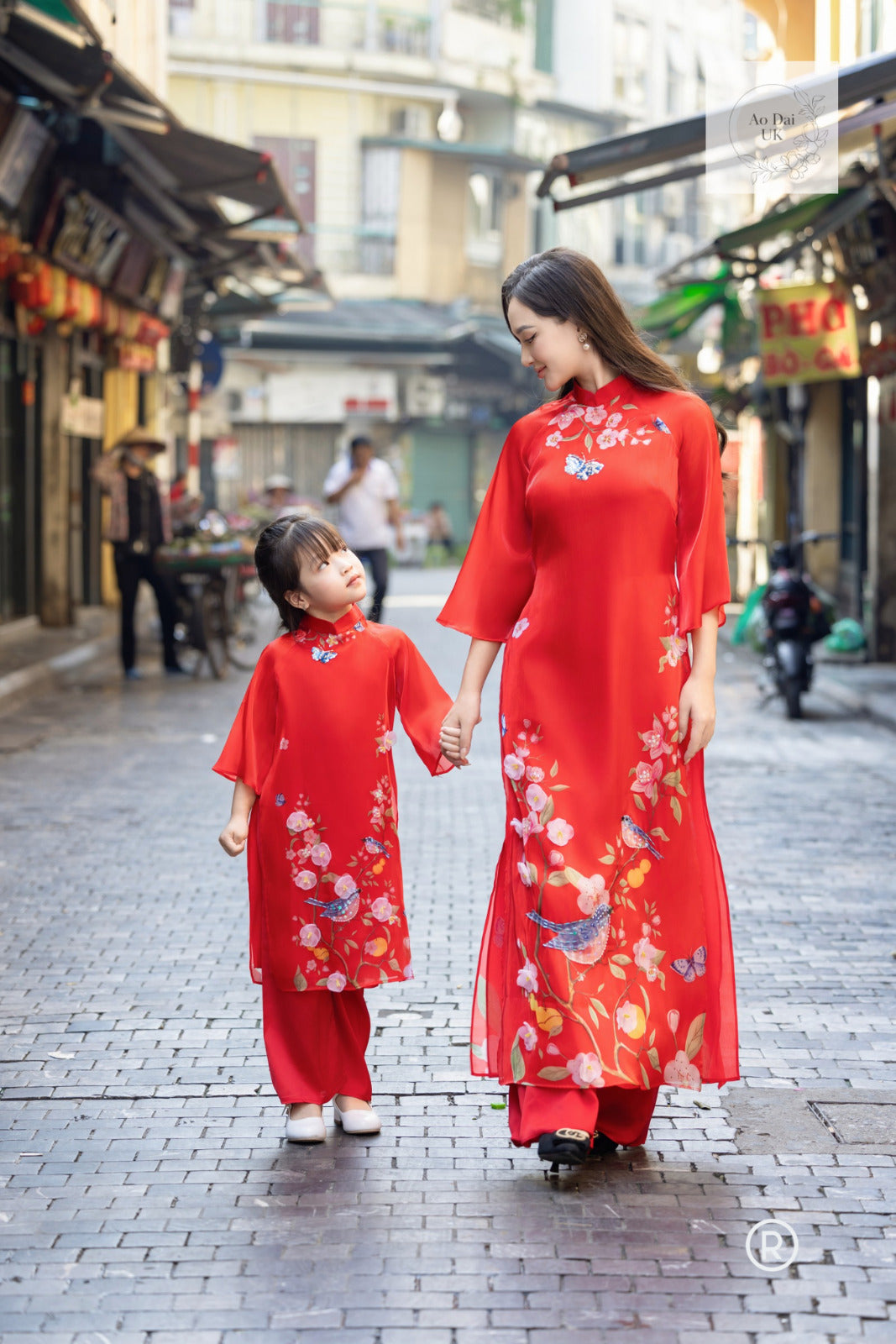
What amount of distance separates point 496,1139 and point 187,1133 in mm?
695

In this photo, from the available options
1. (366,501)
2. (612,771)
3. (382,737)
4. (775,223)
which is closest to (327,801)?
(382,737)

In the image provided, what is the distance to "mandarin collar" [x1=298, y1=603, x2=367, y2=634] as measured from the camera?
3.98 meters

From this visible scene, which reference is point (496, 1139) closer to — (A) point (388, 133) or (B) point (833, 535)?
(B) point (833, 535)

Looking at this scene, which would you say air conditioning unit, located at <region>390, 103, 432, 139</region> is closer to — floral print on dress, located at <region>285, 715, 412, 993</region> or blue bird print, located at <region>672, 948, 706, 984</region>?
floral print on dress, located at <region>285, 715, 412, 993</region>

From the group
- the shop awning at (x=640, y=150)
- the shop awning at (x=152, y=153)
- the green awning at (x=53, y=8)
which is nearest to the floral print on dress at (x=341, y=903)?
the shop awning at (x=640, y=150)

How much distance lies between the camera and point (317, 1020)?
12.9ft

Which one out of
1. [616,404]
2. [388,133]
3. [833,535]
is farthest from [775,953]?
[388,133]

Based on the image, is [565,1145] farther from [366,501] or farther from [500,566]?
[366,501]

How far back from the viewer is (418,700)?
3.95 metres

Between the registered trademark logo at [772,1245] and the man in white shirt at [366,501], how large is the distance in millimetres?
12243

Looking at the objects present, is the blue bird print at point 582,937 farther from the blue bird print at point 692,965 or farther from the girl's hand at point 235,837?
the girl's hand at point 235,837

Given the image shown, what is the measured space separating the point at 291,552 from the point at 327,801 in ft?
1.85

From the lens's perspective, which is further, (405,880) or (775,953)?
(405,880)

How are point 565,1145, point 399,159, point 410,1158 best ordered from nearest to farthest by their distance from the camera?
point 565,1145, point 410,1158, point 399,159
